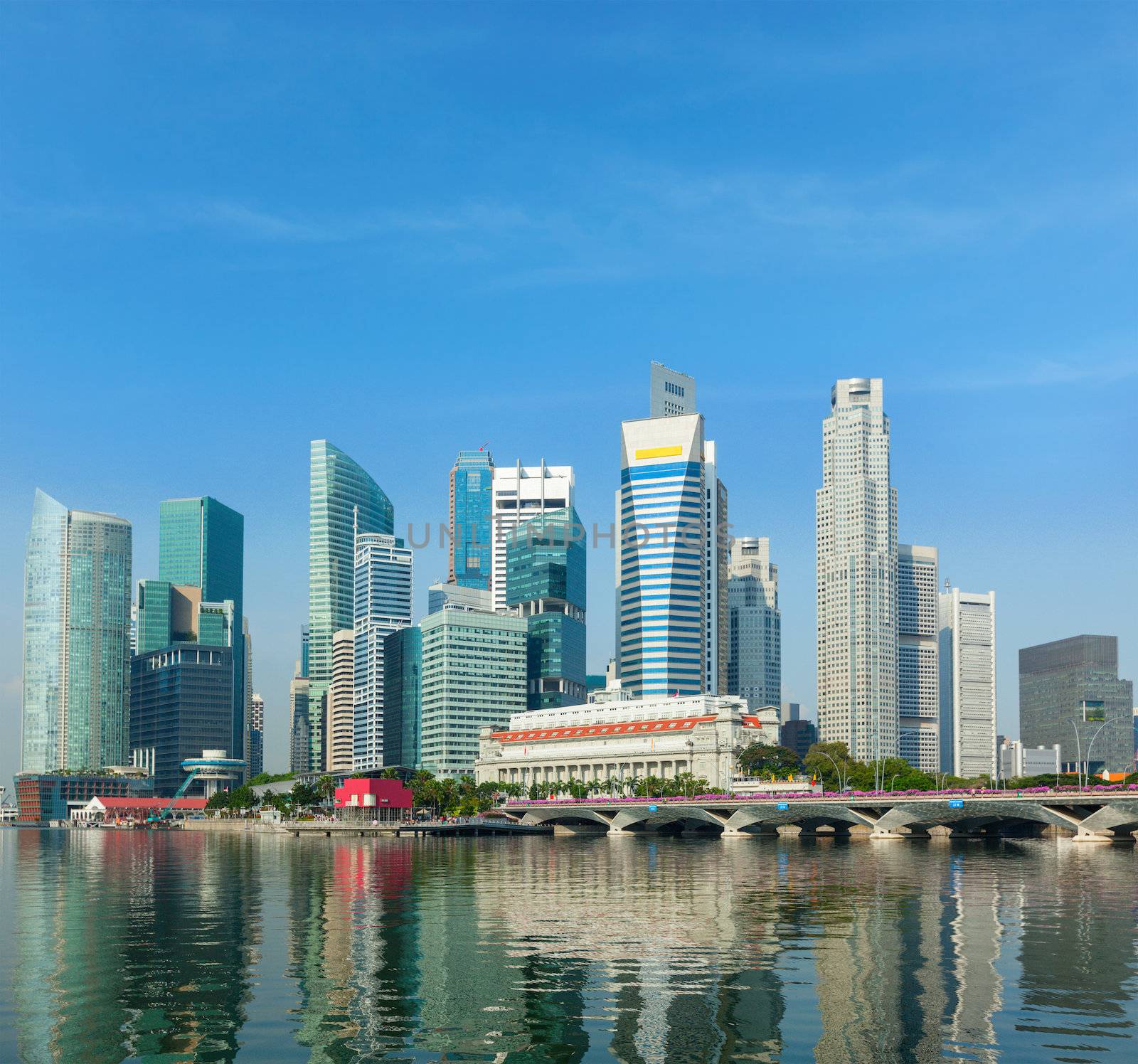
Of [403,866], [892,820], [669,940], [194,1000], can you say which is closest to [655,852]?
[403,866]

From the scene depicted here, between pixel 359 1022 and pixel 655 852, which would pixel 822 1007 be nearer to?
pixel 359 1022

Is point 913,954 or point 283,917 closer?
point 913,954

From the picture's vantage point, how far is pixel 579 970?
178 ft

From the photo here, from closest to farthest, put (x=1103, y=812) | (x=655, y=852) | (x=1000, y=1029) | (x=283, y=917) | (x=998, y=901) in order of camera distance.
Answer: (x=1000, y=1029) < (x=283, y=917) < (x=998, y=901) < (x=655, y=852) < (x=1103, y=812)

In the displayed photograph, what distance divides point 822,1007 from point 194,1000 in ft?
71.9

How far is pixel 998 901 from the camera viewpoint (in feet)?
278

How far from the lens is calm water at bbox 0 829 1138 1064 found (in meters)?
41.3

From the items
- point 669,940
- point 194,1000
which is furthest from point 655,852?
point 194,1000

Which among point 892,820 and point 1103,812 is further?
point 892,820

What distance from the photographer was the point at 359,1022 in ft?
145

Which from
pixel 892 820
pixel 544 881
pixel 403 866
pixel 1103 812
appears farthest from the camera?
pixel 892 820

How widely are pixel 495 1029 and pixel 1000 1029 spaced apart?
15.7 meters

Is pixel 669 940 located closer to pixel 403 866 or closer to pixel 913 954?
pixel 913 954

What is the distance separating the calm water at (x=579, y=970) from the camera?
136 ft
